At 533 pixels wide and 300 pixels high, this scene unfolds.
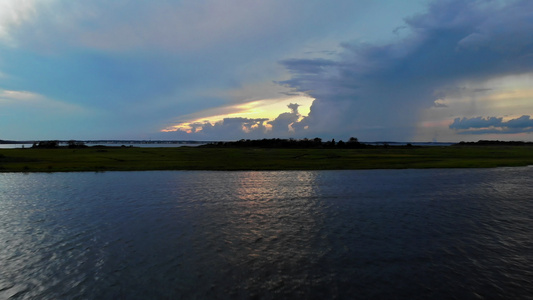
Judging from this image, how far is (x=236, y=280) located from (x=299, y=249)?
4.02m

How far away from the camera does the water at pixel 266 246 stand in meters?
10.2

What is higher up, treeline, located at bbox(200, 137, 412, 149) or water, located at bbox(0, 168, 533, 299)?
treeline, located at bbox(200, 137, 412, 149)

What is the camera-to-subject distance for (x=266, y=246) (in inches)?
554

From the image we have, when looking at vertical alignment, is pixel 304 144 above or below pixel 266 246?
above

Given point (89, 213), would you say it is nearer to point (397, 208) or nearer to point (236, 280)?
point (236, 280)

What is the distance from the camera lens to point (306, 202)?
936 inches

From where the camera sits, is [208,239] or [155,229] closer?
[208,239]

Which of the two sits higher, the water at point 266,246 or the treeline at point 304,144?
the treeline at point 304,144

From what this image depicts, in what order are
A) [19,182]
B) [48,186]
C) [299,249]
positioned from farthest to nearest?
[19,182]
[48,186]
[299,249]

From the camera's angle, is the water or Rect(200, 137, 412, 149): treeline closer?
the water

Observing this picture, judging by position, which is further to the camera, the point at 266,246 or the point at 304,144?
the point at 304,144

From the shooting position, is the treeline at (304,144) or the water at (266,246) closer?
the water at (266,246)

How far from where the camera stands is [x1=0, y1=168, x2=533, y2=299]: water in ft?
33.6

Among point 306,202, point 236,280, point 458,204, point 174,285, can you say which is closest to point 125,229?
point 174,285
